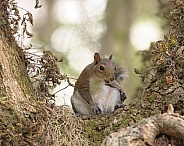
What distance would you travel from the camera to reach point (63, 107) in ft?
9.23

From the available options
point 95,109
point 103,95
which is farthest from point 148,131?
point 103,95

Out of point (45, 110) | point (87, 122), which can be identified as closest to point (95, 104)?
point (87, 122)

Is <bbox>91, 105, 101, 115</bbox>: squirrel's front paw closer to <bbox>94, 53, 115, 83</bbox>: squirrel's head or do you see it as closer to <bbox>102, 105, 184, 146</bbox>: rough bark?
<bbox>94, 53, 115, 83</bbox>: squirrel's head

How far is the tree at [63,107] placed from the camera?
2.34 m

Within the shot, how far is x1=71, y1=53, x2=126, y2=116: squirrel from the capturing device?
146 inches

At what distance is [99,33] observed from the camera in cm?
639

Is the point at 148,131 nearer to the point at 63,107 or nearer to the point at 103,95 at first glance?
the point at 63,107

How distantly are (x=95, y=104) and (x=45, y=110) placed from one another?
1.22 meters

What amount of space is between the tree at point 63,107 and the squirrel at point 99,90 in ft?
A: 1.64

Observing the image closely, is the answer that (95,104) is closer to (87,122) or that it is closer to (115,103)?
(115,103)

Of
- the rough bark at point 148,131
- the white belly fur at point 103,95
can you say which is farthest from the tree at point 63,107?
the white belly fur at point 103,95

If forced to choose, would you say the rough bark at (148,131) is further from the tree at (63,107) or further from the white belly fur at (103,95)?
the white belly fur at (103,95)

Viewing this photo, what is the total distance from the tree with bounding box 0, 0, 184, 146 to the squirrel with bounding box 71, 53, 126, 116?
1.64 feet

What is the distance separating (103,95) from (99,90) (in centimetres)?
6
